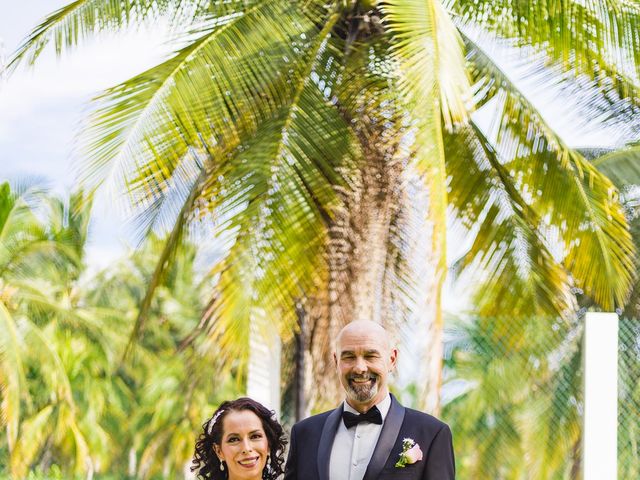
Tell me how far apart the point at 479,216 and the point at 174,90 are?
9.00 ft

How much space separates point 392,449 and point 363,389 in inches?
10.4

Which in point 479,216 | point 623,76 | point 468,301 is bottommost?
point 468,301

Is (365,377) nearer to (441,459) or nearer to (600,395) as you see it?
(441,459)

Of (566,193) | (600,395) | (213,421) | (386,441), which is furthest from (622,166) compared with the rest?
(213,421)

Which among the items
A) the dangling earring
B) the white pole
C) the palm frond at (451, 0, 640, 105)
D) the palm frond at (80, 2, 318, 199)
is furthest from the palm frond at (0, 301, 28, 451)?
the dangling earring

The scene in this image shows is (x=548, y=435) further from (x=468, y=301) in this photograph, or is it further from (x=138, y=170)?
(x=138, y=170)

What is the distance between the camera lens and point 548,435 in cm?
790

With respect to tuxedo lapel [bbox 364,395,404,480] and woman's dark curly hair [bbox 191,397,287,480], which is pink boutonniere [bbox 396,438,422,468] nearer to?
tuxedo lapel [bbox 364,395,404,480]

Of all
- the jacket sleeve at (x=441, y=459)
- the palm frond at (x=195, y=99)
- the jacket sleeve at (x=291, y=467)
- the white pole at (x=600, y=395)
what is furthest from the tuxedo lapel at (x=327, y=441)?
the palm frond at (x=195, y=99)

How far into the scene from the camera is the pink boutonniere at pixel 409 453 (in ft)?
13.2

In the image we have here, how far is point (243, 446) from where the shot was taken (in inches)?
160

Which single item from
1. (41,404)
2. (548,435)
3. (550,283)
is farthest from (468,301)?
(41,404)

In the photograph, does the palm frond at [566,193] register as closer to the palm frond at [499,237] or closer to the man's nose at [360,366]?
the palm frond at [499,237]

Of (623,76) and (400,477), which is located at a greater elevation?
(623,76)
